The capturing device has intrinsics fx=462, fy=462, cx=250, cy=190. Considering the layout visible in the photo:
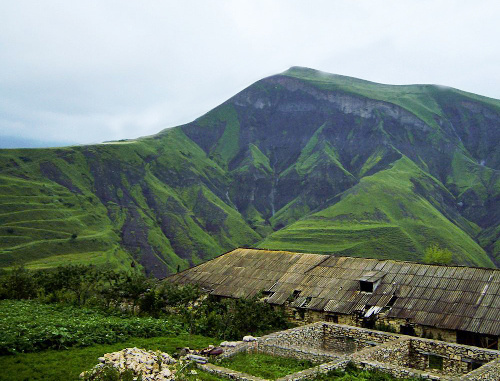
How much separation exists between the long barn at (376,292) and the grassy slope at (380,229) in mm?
74428

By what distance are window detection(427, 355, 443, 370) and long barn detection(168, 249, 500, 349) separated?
333cm

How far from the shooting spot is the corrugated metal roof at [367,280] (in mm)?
23125

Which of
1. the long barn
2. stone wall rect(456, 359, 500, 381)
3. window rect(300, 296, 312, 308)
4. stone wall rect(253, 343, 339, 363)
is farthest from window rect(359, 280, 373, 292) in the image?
stone wall rect(456, 359, 500, 381)

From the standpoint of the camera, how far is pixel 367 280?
87.4ft

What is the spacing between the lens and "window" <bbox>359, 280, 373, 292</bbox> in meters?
26.6

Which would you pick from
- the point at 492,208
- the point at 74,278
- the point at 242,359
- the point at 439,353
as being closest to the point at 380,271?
the point at 439,353

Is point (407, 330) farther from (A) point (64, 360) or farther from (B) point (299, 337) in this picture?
(A) point (64, 360)

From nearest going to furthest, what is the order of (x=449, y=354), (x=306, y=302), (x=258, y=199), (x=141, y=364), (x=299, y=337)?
(x=141, y=364) → (x=449, y=354) → (x=299, y=337) → (x=306, y=302) → (x=258, y=199)

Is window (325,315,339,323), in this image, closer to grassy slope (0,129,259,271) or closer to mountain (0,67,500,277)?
grassy slope (0,129,259,271)

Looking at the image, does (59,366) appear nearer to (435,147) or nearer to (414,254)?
(414,254)

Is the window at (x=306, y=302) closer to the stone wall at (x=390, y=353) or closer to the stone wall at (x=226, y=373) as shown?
the stone wall at (x=390, y=353)

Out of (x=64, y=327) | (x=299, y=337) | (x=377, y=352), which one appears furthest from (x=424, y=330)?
(x=64, y=327)

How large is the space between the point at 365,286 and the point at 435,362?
776 centimetres

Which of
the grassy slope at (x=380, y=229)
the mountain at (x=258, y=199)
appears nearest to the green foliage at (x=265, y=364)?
the mountain at (x=258, y=199)
